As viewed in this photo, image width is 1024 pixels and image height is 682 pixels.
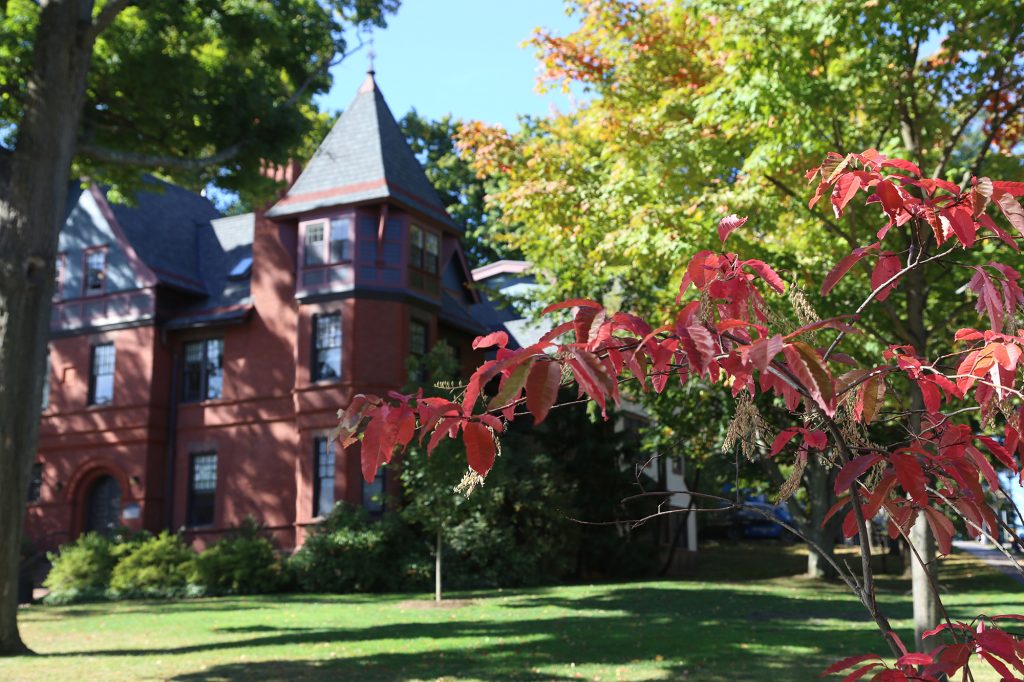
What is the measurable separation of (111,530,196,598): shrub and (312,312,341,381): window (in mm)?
5813

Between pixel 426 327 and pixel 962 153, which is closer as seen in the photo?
pixel 962 153

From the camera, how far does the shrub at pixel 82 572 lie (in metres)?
23.5

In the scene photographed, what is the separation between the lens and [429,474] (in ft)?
62.5

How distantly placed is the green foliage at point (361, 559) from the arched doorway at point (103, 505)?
28.4ft

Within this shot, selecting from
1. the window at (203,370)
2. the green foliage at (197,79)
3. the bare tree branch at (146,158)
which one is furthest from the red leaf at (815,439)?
the window at (203,370)

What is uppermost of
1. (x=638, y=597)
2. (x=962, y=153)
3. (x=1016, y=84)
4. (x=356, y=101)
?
(x=356, y=101)

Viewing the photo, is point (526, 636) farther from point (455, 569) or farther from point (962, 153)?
point (962, 153)

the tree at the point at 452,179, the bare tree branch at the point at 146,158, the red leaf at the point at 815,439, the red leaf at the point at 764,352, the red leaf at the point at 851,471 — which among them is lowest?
the red leaf at the point at 851,471

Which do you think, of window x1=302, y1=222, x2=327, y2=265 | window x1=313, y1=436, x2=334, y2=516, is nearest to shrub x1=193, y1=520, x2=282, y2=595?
window x1=313, y1=436, x2=334, y2=516

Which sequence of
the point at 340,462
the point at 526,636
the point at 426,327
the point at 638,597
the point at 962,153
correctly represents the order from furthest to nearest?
the point at 426,327, the point at 340,462, the point at 962,153, the point at 638,597, the point at 526,636

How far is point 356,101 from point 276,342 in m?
7.60

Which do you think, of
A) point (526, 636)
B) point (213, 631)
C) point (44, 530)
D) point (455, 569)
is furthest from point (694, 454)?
point (44, 530)

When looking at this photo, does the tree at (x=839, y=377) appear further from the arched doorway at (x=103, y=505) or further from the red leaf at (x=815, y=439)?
the arched doorway at (x=103, y=505)

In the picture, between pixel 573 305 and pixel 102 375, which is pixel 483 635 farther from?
pixel 102 375
